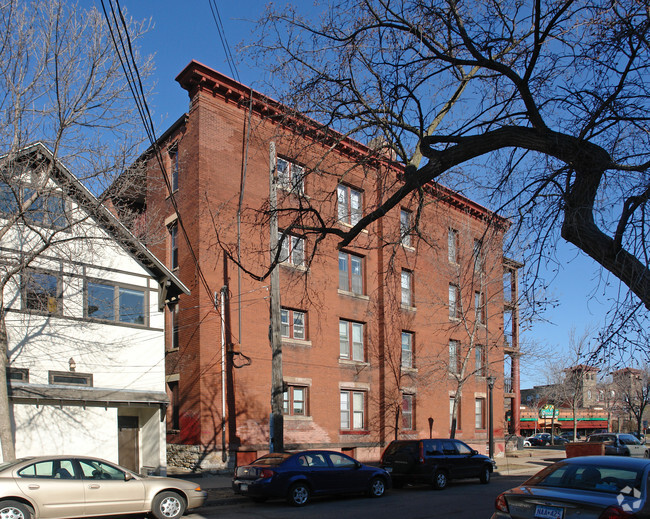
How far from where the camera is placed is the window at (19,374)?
1593cm

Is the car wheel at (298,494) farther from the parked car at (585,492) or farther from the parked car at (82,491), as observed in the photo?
the parked car at (585,492)

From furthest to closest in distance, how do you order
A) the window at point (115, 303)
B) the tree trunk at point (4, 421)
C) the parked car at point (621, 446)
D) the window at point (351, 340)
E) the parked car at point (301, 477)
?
the parked car at point (621, 446)
the window at point (351, 340)
the window at point (115, 303)
the parked car at point (301, 477)
the tree trunk at point (4, 421)

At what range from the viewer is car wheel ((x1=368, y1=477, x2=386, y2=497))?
55.1ft

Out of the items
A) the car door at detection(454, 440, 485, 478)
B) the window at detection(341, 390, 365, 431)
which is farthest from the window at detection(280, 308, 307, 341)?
the car door at detection(454, 440, 485, 478)

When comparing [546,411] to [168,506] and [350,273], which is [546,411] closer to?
[350,273]

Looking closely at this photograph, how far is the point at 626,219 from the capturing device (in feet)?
20.8

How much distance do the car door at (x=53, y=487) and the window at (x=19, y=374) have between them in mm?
5519

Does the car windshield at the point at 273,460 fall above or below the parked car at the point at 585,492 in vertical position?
below

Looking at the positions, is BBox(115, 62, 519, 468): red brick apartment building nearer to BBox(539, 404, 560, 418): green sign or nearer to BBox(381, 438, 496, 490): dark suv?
BBox(381, 438, 496, 490): dark suv

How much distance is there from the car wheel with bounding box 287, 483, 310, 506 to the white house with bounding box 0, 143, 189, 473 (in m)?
5.56

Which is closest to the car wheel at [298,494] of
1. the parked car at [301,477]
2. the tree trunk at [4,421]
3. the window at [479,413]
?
the parked car at [301,477]

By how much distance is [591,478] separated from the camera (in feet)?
25.1

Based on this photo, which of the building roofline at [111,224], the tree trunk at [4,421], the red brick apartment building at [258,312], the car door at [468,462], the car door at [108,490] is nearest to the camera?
the car door at [108,490]

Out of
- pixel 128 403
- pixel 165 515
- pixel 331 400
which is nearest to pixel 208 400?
pixel 128 403
